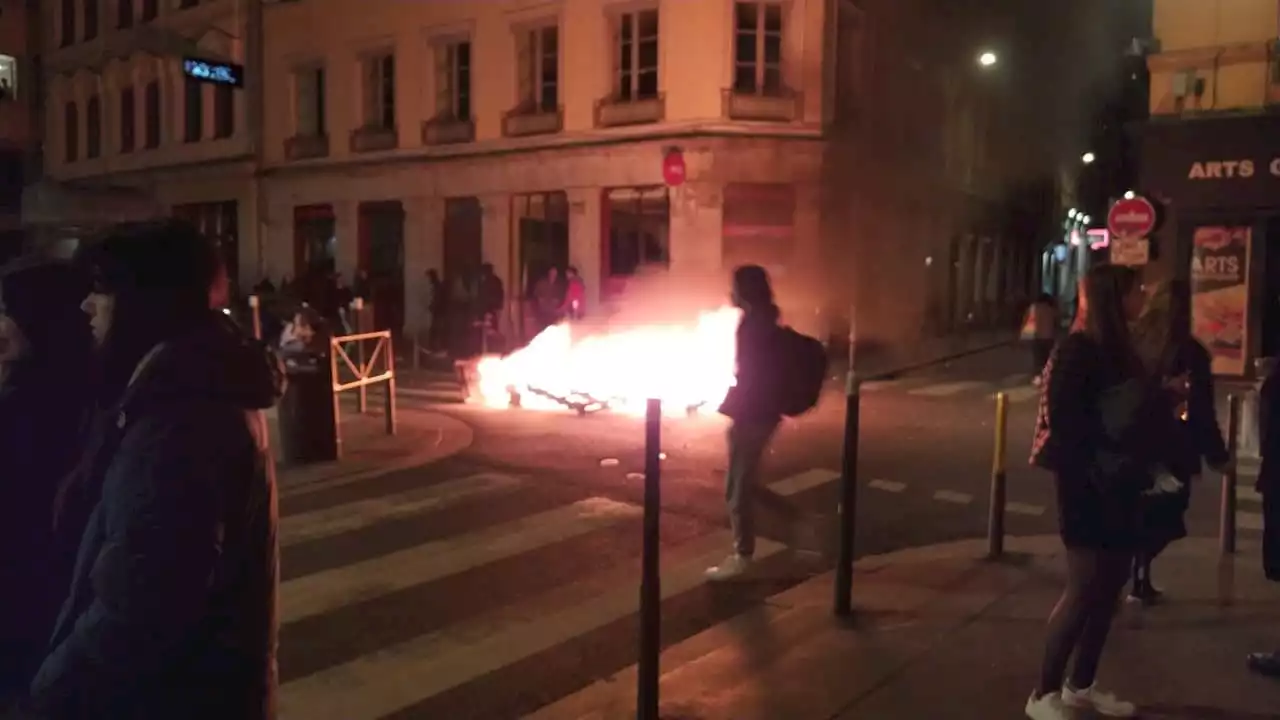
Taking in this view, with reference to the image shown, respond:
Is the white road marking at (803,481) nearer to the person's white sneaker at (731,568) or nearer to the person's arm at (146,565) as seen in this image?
the person's white sneaker at (731,568)

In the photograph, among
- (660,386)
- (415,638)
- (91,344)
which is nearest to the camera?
(91,344)

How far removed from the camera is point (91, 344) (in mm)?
3238

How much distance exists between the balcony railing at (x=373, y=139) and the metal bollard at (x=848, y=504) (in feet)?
78.0

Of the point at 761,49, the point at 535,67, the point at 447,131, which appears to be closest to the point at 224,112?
the point at 447,131

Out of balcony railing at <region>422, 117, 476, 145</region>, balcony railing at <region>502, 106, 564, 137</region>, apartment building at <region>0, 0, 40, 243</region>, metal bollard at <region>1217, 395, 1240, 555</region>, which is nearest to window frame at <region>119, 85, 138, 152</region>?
apartment building at <region>0, 0, 40, 243</region>

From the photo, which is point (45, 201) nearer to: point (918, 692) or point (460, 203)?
point (918, 692)

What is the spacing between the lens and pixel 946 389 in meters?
18.3

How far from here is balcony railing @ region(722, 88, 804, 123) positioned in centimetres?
2283

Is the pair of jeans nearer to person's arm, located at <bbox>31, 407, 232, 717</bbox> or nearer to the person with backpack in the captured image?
the person with backpack

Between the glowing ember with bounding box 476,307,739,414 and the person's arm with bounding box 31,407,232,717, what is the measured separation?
1235 cm

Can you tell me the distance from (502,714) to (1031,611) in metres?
2.91

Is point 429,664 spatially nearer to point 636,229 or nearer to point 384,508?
point 384,508

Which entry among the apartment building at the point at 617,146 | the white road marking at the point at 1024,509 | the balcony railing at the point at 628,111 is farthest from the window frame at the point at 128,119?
the white road marking at the point at 1024,509

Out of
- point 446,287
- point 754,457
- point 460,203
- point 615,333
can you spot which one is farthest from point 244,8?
point 754,457
